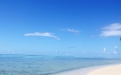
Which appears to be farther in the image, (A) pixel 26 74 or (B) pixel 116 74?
(A) pixel 26 74

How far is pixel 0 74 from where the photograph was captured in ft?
53.3

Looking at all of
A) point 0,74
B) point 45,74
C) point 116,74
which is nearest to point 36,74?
point 45,74

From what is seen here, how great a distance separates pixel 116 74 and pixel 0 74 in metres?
10.8

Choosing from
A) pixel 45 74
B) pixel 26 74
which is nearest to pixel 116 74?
pixel 45 74

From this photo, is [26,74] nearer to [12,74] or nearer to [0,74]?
[12,74]

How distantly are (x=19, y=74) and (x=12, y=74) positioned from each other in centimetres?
71

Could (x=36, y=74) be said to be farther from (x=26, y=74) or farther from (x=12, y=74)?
(x=12, y=74)

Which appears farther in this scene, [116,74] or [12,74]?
[12,74]

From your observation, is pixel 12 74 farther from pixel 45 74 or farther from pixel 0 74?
pixel 45 74

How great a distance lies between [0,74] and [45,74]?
4.40 m

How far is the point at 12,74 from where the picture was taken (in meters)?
16.4

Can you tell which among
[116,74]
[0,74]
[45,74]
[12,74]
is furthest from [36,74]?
[116,74]

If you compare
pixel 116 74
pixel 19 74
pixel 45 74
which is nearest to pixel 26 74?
pixel 19 74

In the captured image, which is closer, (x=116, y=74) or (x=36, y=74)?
(x=116, y=74)
